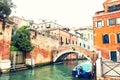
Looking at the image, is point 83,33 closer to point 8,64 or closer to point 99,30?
point 99,30

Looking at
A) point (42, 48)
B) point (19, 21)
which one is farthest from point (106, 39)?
point (19, 21)

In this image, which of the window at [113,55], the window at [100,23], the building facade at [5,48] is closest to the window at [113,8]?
the window at [100,23]

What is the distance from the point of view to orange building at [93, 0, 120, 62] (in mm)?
15906

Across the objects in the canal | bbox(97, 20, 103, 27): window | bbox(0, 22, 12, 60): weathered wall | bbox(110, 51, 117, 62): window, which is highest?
bbox(97, 20, 103, 27): window

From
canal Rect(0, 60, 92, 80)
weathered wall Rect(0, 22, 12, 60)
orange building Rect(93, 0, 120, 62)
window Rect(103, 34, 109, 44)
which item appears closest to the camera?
canal Rect(0, 60, 92, 80)

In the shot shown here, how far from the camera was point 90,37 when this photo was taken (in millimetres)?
41469

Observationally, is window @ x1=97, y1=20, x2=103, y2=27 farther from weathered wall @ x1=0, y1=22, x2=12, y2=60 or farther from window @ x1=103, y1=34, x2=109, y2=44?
weathered wall @ x1=0, y1=22, x2=12, y2=60

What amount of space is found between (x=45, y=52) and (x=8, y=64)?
750 cm

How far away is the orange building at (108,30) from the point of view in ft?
52.2

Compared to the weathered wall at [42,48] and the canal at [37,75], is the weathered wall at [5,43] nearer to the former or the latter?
the canal at [37,75]

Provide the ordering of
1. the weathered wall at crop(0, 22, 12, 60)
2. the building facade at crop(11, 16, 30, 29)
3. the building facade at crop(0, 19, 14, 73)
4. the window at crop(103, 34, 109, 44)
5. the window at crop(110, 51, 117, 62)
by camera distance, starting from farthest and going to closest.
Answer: the building facade at crop(11, 16, 30, 29)
the window at crop(103, 34, 109, 44)
the window at crop(110, 51, 117, 62)
the weathered wall at crop(0, 22, 12, 60)
the building facade at crop(0, 19, 14, 73)

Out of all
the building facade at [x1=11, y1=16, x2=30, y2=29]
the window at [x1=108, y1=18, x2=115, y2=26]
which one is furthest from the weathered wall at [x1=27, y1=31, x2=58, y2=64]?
the building facade at [x1=11, y1=16, x2=30, y2=29]

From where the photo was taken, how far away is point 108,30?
16.3m

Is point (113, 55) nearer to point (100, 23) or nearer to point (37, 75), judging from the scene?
point (100, 23)
